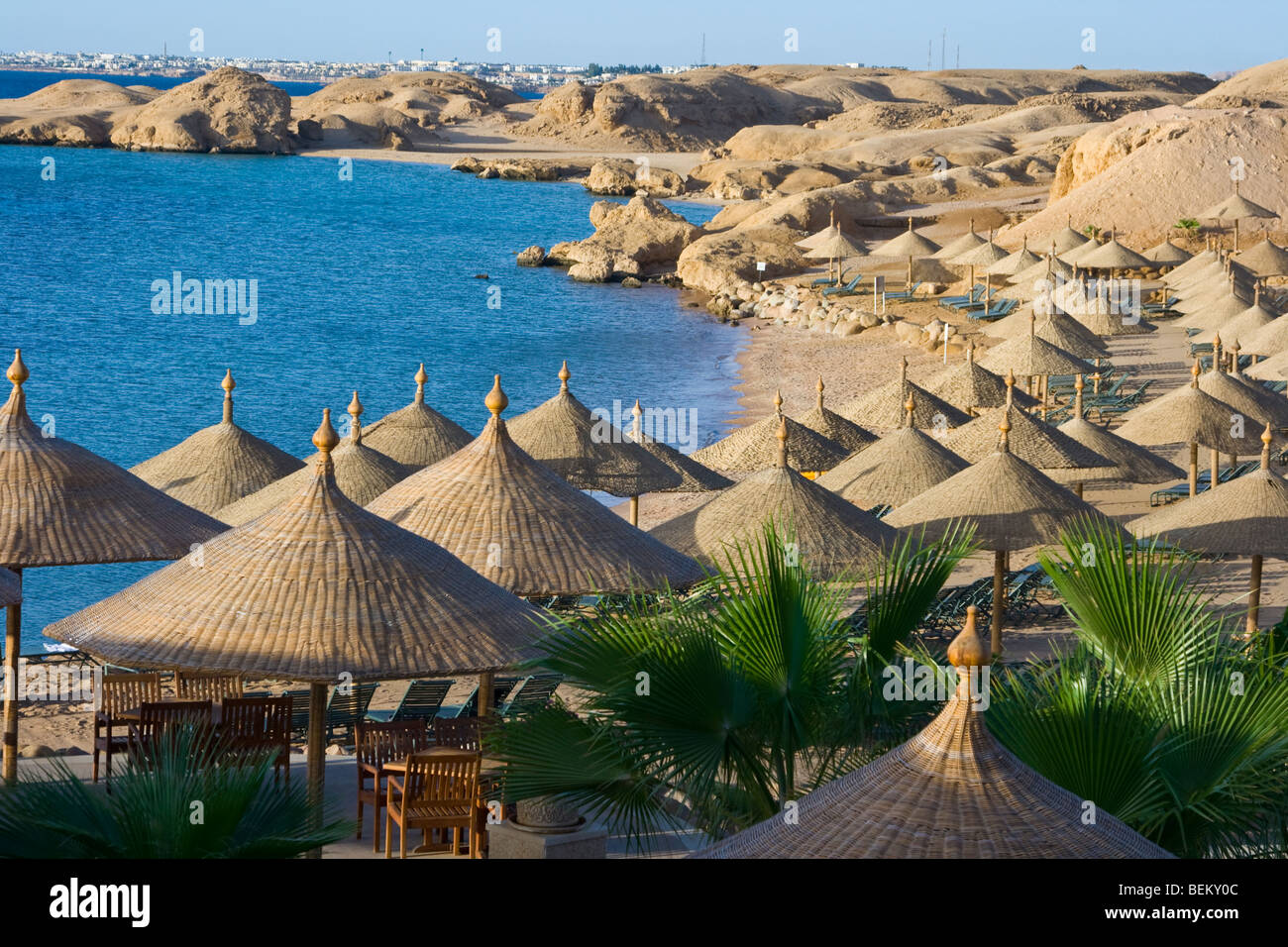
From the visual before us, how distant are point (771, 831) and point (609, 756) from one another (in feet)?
4.86

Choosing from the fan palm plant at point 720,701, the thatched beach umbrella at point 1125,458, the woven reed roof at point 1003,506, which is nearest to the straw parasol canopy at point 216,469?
the woven reed roof at point 1003,506

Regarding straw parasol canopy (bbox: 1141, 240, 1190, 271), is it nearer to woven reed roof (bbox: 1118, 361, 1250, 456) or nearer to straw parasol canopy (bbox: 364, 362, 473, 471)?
woven reed roof (bbox: 1118, 361, 1250, 456)

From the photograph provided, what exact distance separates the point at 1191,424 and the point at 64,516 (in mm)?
13443

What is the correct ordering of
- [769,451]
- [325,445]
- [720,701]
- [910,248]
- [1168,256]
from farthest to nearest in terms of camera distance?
[910,248]
[1168,256]
[769,451]
[325,445]
[720,701]

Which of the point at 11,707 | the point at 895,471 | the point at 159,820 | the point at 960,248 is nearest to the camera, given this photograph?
the point at 159,820

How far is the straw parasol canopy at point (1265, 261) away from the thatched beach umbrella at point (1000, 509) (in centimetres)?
2856

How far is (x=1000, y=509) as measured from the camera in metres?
15.2

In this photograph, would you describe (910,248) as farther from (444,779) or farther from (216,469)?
(444,779)

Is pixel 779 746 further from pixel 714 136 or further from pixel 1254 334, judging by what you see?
pixel 714 136

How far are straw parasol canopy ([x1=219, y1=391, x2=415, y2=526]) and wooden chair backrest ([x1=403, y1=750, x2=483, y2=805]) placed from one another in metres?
7.17

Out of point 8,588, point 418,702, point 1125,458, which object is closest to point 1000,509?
point 1125,458

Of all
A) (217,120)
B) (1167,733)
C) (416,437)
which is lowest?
(416,437)

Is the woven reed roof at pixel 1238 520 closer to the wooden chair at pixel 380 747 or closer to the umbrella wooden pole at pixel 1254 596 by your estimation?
the umbrella wooden pole at pixel 1254 596

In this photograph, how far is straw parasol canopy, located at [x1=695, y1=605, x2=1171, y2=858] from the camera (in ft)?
18.6
